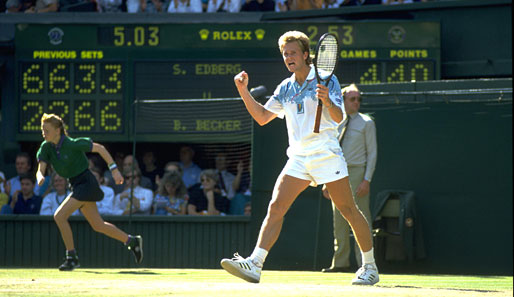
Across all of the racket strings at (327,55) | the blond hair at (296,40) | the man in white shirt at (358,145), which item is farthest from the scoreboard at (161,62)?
the blond hair at (296,40)

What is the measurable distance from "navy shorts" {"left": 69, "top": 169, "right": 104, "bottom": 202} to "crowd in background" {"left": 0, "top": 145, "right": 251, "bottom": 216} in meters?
1.65

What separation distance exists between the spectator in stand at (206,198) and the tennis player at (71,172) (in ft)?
6.51

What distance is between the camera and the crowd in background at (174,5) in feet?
47.4

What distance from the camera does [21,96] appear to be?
1314 centimetres

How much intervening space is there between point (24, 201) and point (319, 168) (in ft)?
22.0

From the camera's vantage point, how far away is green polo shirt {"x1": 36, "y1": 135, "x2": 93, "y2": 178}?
9.98 metres

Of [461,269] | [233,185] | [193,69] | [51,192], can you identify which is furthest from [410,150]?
[51,192]

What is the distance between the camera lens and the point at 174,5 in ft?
48.4

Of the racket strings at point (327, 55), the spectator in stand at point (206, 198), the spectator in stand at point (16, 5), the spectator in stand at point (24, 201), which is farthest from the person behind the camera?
the spectator in stand at point (16, 5)

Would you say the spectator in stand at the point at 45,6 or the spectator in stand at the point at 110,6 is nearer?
the spectator in stand at the point at 45,6

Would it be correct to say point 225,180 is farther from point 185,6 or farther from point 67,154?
point 185,6

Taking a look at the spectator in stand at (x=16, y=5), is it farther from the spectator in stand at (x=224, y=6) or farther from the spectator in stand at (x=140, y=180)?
the spectator in stand at (x=140, y=180)

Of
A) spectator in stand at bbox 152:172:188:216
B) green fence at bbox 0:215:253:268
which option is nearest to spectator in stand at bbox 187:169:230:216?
spectator in stand at bbox 152:172:188:216

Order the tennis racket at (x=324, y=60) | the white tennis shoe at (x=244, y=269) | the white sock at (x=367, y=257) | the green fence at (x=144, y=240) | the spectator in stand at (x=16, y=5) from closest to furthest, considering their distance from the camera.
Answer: the white tennis shoe at (x=244, y=269) → the tennis racket at (x=324, y=60) → the white sock at (x=367, y=257) → the green fence at (x=144, y=240) → the spectator in stand at (x=16, y=5)
